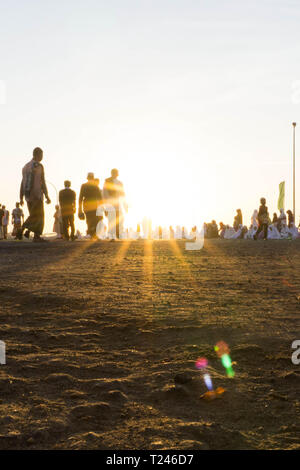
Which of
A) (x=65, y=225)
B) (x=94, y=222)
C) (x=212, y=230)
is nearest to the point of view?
(x=94, y=222)

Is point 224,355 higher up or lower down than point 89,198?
lower down

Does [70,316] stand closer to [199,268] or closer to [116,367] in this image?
[116,367]

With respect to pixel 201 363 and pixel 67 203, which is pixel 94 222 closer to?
pixel 67 203

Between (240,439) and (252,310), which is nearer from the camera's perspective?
(240,439)

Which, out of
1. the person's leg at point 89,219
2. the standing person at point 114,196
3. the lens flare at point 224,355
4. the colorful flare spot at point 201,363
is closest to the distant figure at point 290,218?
the standing person at point 114,196

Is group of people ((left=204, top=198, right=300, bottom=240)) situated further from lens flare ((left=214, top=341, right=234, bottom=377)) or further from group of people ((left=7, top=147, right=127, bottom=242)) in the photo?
lens flare ((left=214, top=341, right=234, bottom=377))

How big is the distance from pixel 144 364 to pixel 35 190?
35.1 ft

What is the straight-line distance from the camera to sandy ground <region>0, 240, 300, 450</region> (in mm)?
2748

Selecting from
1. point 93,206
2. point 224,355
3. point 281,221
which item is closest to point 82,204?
point 93,206

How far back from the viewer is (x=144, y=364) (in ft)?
12.7

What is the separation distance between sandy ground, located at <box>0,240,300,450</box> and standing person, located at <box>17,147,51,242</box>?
21.9 ft
